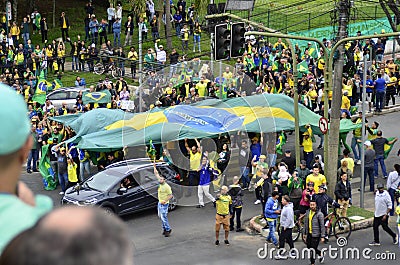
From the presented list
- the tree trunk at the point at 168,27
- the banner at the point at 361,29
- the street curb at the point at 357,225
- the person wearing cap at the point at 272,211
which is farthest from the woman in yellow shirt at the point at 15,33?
the person wearing cap at the point at 272,211

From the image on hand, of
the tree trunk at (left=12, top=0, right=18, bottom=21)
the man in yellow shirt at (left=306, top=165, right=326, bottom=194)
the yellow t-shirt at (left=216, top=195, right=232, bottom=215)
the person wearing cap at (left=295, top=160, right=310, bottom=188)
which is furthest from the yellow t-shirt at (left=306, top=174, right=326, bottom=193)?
the tree trunk at (left=12, top=0, right=18, bottom=21)

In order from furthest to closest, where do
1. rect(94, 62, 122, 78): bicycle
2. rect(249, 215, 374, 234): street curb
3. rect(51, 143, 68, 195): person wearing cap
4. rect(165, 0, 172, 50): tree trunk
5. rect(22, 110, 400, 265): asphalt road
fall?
1. rect(165, 0, 172, 50): tree trunk
2. rect(94, 62, 122, 78): bicycle
3. rect(51, 143, 68, 195): person wearing cap
4. rect(249, 215, 374, 234): street curb
5. rect(22, 110, 400, 265): asphalt road

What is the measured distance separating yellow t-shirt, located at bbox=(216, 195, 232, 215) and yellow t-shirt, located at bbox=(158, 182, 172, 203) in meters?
1.38

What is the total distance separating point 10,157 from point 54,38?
1616 inches

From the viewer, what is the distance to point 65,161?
2162cm

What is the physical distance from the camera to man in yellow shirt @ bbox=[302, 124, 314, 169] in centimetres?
2272

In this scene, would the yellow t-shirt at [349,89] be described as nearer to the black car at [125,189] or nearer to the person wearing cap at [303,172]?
the person wearing cap at [303,172]

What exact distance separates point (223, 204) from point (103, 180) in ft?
12.7

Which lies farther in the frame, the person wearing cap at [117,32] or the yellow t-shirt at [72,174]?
the person wearing cap at [117,32]

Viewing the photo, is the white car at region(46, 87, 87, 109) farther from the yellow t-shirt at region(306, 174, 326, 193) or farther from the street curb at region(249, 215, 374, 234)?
the yellow t-shirt at region(306, 174, 326, 193)

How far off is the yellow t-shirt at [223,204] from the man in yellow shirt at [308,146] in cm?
621

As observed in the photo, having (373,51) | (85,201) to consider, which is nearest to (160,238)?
(85,201)

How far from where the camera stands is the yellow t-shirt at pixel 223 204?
Result: 16984mm

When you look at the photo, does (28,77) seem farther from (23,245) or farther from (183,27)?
(23,245)
